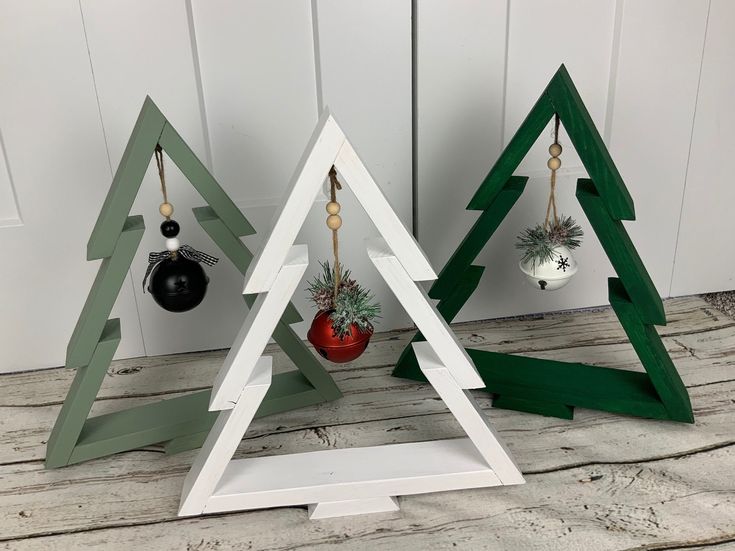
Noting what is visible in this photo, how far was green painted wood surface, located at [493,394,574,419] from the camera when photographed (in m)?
0.98

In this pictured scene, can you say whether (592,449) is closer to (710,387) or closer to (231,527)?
(710,387)

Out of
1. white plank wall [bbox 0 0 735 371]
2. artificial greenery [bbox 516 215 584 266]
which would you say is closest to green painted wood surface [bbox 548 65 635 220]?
artificial greenery [bbox 516 215 584 266]

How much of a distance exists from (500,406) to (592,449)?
142 mm

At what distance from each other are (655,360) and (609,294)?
104mm

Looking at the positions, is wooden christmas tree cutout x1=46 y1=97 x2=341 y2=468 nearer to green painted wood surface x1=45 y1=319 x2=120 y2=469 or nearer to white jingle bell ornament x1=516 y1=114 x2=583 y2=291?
green painted wood surface x1=45 y1=319 x2=120 y2=469

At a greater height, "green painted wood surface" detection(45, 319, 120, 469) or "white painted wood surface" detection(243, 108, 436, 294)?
"white painted wood surface" detection(243, 108, 436, 294)

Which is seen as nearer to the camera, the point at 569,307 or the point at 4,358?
the point at 4,358

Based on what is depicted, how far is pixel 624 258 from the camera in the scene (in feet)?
2.97

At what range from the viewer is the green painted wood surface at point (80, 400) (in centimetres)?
88

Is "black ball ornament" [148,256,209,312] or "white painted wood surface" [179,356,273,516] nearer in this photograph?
"white painted wood surface" [179,356,273,516]

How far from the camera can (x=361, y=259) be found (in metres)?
1.18

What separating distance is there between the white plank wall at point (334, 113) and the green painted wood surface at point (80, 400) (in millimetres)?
257

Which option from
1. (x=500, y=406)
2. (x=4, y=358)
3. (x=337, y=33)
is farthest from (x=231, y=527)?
(x=337, y=33)

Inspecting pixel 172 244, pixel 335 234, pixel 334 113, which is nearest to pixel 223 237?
pixel 172 244
